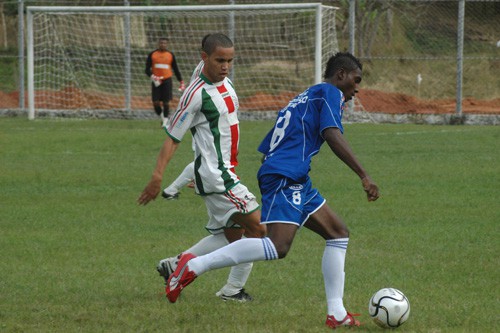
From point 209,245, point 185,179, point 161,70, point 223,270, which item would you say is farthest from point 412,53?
point 209,245

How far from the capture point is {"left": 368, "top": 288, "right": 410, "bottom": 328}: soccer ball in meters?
5.91

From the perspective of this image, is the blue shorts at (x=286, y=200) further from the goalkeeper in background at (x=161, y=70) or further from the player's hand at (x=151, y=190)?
the goalkeeper in background at (x=161, y=70)

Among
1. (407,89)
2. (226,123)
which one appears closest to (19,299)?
(226,123)

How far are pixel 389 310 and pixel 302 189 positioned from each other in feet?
2.87

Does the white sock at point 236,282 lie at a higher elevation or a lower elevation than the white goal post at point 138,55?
higher

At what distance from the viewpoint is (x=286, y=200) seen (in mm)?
5953

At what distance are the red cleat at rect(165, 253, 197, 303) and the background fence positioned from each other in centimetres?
1981

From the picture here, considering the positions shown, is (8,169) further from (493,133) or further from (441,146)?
(493,133)

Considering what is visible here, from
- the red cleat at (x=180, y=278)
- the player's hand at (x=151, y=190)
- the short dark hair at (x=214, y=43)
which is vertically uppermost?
the short dark hair at (x=214, y=43)

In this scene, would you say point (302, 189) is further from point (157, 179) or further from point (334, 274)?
point (157, 179)

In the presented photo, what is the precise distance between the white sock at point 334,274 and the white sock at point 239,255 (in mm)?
367

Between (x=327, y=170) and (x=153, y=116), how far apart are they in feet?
38.1

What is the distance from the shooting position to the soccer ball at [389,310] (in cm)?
591

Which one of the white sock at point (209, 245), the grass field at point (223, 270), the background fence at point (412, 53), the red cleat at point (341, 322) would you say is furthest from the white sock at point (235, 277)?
the background fence at point (412, 53)
